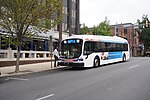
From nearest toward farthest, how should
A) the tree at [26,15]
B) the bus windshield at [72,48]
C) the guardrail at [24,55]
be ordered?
the tree at [26,15] < the bus windshield at [72,48] < the guardrail at [24,55]

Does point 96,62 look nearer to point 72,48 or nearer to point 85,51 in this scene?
point 85,51

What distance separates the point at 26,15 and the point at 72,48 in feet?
17.7

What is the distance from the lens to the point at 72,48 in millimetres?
22469

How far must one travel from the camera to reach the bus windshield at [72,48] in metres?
22.1

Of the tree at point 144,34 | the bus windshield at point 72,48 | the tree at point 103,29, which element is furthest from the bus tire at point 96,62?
the tree at point 144,34

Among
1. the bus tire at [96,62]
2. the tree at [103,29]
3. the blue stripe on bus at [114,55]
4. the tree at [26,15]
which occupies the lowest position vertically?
the bus tire at [96,62]

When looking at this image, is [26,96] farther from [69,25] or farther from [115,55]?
[69,25]

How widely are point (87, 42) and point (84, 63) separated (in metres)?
1.92

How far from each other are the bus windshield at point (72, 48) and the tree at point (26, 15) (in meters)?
3.32

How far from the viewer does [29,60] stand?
90.4 ft

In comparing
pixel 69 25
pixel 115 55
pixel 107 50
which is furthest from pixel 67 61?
pixel 69 25

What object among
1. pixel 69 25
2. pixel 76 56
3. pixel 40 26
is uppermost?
pixel 69 25

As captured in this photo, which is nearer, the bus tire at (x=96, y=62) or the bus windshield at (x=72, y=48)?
the bus windshield at (x=72, y=48)

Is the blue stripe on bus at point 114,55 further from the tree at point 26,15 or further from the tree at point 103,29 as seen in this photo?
the tree at point 103,29
